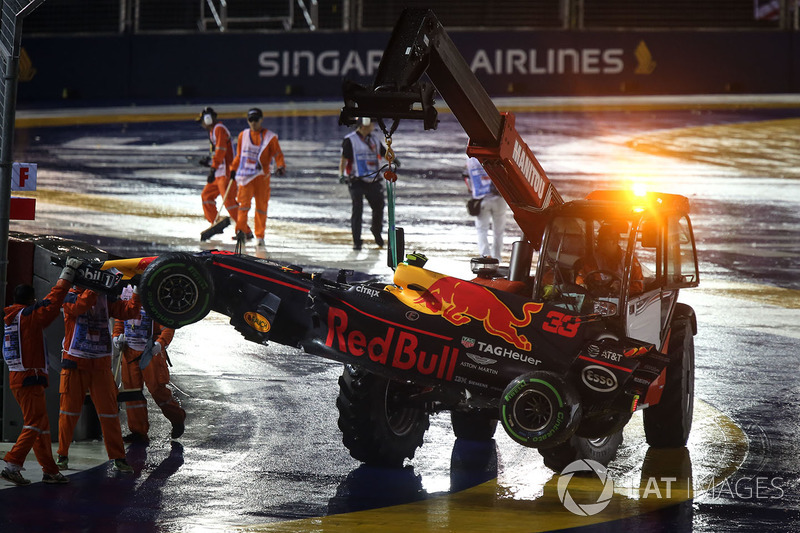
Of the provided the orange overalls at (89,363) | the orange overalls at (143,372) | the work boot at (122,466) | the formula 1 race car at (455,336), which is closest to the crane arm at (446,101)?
the formula 1 race car at (455,336)

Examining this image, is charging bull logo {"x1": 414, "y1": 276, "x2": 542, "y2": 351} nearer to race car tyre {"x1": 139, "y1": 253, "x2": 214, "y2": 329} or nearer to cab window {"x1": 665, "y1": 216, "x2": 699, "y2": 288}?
race car tyre {"x1": 139, "y1": 253, "x2": 214, "y2": 329}

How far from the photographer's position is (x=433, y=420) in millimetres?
11453

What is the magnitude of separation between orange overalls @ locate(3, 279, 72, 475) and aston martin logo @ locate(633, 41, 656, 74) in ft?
89.4

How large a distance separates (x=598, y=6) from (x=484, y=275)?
26170 millimetres

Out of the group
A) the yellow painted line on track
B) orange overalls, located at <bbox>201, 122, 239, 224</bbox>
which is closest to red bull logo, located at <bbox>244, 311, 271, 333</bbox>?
the yellow painted line on track

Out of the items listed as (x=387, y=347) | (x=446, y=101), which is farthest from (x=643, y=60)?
(x=387, y=347)

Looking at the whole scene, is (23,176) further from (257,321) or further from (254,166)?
(254,166)

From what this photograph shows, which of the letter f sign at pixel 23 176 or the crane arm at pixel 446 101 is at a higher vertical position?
the crane arm at pixel 446 101

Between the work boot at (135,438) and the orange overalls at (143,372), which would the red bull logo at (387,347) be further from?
the work boot at (135,438)

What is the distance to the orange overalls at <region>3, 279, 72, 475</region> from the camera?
936 centimetres

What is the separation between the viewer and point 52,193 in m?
24.1

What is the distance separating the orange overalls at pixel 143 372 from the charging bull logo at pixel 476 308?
98.5 inches

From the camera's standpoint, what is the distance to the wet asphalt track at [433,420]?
8789 mm

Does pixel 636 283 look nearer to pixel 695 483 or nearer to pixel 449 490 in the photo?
pixel 695 483
